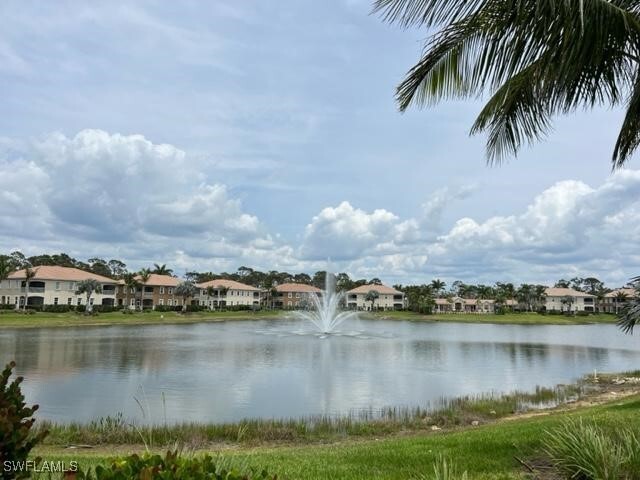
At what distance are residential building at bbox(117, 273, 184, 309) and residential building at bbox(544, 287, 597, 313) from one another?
84.4 m

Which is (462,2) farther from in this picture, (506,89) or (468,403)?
(468,403)

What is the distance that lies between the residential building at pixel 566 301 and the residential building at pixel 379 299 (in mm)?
34600

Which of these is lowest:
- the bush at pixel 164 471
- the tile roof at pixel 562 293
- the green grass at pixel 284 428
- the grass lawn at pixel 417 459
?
the green grass at pixel 284 428

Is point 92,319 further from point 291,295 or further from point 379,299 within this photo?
point 379,299

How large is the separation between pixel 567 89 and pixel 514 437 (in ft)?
18.7

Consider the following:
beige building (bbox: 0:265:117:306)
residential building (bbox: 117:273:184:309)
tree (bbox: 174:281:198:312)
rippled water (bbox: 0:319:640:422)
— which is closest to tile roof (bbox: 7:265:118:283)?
beige building (bbox: 0:265:117:306)

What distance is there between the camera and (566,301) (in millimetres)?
127250

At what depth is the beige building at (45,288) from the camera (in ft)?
265

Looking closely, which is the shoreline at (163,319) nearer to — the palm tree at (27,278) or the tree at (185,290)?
the tree at (185,290)

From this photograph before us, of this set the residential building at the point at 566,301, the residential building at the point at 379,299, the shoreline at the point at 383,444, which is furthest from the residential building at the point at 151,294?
the shoreline at the point at 383,444

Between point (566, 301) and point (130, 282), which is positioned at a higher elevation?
point (130, 282)

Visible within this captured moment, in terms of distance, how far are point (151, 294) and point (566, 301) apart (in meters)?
91.6

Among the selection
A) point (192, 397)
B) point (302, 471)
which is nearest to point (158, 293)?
point (192, 397)

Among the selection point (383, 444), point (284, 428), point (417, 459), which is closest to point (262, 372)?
point (284, 428)
